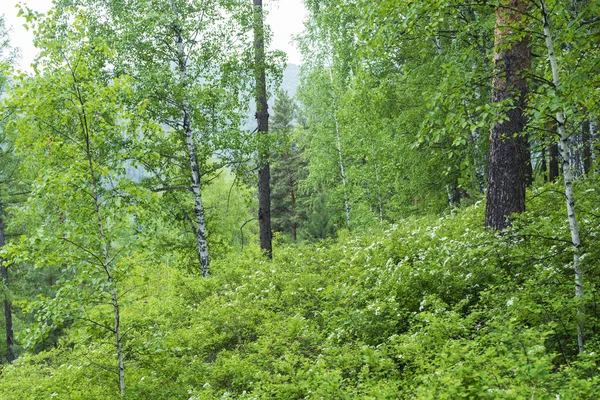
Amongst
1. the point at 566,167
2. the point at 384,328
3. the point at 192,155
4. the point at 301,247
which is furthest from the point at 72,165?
the point at 301,247

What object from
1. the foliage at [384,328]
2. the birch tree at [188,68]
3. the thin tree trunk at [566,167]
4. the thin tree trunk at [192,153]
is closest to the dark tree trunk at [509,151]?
the foliage at [384,328]

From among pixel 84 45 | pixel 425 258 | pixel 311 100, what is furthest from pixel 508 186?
pixel 311 100

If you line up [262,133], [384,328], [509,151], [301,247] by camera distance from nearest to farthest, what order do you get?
[384,328]
[509,151]
[301,247]
[262,133]

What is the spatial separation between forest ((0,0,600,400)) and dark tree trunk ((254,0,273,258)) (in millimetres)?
61

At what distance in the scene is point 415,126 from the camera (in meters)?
13.6

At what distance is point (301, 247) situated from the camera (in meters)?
11.4

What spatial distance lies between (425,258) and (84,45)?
5.58 meters

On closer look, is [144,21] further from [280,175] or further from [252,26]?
[280,175]

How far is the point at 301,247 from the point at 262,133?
3.26 meters

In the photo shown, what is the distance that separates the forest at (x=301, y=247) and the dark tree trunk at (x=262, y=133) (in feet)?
0.20

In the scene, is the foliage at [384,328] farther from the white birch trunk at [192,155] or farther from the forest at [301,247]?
the white birch trunk at [192,155]

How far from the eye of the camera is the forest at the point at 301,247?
4215 millimetres

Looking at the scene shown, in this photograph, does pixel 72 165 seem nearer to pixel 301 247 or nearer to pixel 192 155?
pixel 192 155

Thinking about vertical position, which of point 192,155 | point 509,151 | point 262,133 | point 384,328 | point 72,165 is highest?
point 262,133
